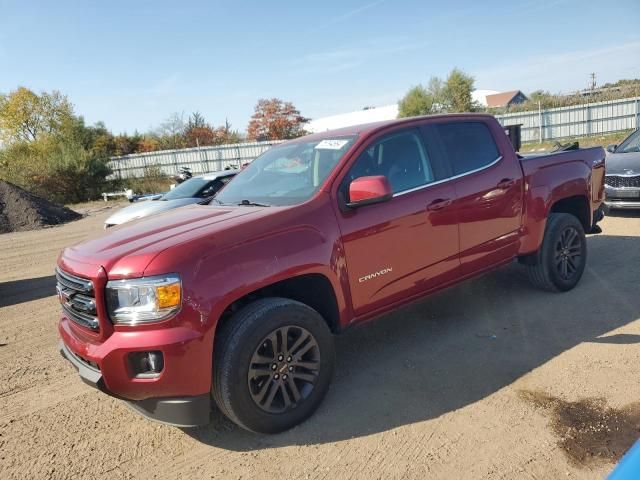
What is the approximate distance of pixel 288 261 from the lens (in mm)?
2918

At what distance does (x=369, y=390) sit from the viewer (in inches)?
135

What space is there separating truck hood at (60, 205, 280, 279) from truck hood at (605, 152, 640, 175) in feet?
25.4

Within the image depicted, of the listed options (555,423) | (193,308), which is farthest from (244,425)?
(555,423)

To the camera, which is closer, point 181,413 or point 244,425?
point 181,413

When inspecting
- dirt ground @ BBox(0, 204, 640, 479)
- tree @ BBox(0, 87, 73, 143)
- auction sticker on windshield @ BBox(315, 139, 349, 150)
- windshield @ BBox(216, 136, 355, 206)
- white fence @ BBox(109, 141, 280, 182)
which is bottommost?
dirt ground @ BBox(0, 204, 640, 479)

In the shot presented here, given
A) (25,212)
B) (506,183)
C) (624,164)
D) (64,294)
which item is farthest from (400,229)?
(25,212)

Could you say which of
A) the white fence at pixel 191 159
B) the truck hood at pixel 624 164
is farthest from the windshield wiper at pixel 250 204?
the white fence at pixel 191 159

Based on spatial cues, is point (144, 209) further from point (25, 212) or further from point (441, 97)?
point (441, 97)

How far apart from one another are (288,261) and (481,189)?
204 centimetres

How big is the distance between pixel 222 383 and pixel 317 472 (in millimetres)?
724

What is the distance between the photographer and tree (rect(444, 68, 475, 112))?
41.4m

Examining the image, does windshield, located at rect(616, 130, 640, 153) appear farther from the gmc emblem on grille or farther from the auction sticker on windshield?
the gmc emblem on grille

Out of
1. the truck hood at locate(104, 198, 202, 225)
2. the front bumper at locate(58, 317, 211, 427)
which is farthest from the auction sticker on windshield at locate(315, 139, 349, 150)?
the truck hood at locate(104, 198, 202, 225)

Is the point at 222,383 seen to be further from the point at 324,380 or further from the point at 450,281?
the point at 450,281
